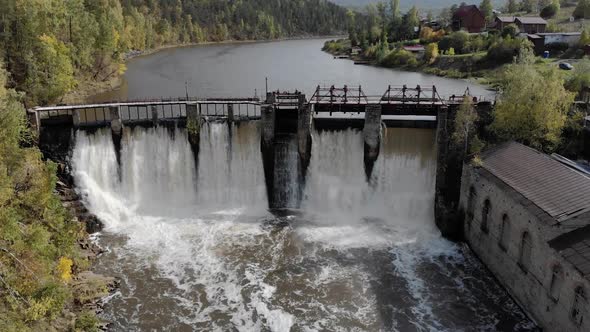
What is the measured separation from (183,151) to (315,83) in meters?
44.0

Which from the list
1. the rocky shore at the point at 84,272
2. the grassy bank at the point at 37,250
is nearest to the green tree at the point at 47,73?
the grassy bank at the point at 37,250

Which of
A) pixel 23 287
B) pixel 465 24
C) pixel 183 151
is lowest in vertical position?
pixel 23 287

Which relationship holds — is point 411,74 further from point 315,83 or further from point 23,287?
point 23,287

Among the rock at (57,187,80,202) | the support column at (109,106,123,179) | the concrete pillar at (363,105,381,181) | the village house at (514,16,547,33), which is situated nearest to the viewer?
the concrete pillar at (363,105,381,181)

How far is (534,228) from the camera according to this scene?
2539 cm

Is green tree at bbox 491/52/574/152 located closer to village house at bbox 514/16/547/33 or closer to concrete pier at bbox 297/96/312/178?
concrete pier at bbox 297/96/312/178

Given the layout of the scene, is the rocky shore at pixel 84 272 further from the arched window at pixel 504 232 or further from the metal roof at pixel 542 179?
the metal roof at pixel 542 179

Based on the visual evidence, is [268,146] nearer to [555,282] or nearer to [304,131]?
[304,131]

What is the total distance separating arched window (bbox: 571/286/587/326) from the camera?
21500 mm

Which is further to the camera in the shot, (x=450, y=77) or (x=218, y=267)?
(x=450, y=77)

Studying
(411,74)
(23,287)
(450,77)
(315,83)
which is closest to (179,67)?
(315,83)

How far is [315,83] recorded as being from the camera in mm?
80125

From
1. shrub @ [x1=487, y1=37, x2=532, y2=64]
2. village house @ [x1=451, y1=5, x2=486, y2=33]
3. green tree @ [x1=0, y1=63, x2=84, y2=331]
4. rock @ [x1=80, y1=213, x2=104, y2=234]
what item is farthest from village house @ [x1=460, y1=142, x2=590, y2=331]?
village house @ [x1=451, y1=5, x2=486, y2=33]

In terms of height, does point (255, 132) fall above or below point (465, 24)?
below
